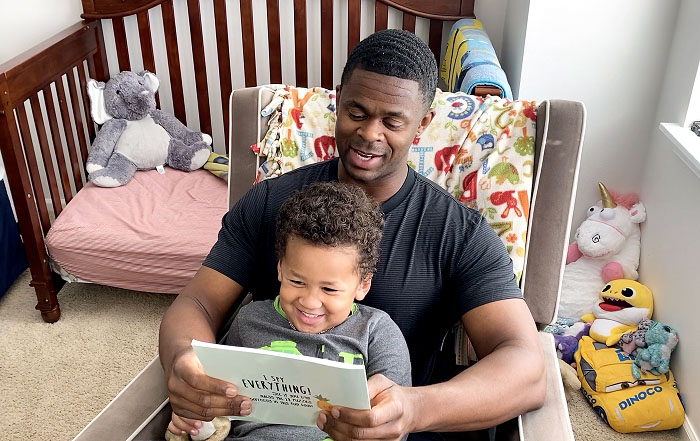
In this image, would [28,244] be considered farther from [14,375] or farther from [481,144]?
[481,144]

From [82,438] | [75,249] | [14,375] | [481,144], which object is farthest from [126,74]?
[82,438]

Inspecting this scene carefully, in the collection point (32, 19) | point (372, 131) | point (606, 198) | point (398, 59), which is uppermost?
point (398, 59)

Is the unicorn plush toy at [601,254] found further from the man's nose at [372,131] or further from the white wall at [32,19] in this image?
the white wall at [32,19]

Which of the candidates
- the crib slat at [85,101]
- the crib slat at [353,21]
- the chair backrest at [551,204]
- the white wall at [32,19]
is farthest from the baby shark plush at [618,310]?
the white wall at [32,19]

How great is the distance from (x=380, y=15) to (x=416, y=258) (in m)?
1.65

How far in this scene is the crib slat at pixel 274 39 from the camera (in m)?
2.59

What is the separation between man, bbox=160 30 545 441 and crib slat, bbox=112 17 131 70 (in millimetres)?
1757

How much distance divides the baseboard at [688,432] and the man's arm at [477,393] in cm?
94

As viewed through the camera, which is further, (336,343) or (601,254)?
(601,254)

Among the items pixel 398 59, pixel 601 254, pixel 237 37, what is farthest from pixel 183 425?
pixel 237 37

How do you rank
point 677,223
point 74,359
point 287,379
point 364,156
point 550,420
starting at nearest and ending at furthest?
point 287,379
point 550,420
point 364,156
point 677,223
point 74,359

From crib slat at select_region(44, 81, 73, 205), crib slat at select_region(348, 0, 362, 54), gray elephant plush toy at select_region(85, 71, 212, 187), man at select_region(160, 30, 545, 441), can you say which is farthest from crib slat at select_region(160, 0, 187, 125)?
man at select_region(160, 30, 545, 441)

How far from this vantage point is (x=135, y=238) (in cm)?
221

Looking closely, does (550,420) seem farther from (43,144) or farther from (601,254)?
(43,144)
